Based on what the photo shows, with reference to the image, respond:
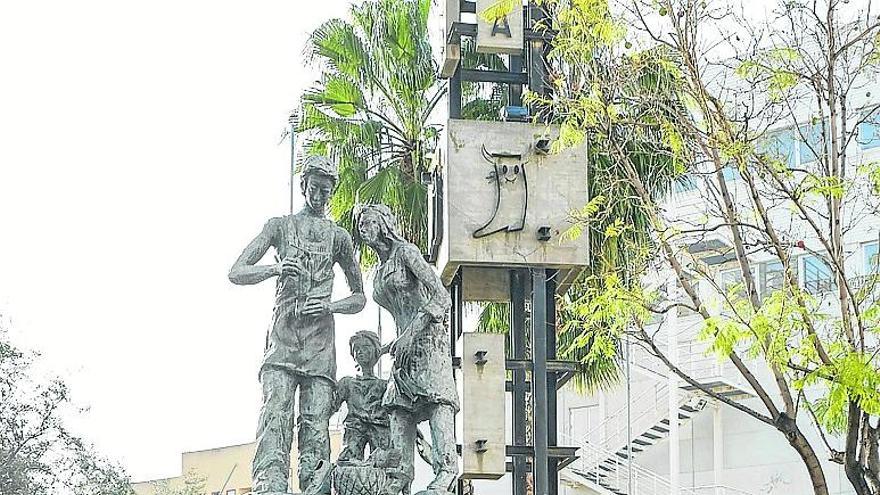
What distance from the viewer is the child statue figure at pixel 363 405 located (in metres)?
10.6

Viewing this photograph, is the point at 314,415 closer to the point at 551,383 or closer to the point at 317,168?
the point at 317,168

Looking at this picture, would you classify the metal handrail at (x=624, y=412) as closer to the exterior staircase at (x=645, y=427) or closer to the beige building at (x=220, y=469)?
the exterior staircase at (x=645, y=427)

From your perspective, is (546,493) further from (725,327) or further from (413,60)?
(413,60)

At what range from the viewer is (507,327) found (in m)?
19.9

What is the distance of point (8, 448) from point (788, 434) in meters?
16.0

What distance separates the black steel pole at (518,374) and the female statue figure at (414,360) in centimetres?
654

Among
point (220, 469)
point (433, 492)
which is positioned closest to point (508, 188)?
point (433, 492)

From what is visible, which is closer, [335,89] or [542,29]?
[542,29]

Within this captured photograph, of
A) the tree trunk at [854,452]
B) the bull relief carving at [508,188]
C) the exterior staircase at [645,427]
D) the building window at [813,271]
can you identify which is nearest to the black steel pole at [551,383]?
the bull relief carving at [508,188]

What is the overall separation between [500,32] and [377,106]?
4.20m

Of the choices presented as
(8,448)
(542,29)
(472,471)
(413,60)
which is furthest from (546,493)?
(8,448)

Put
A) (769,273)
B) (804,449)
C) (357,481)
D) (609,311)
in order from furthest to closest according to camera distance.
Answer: (769,273) < (609,311) < (804,449) < (357,481)

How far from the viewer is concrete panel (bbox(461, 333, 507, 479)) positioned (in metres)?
16.4

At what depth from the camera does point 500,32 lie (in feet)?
55.5
